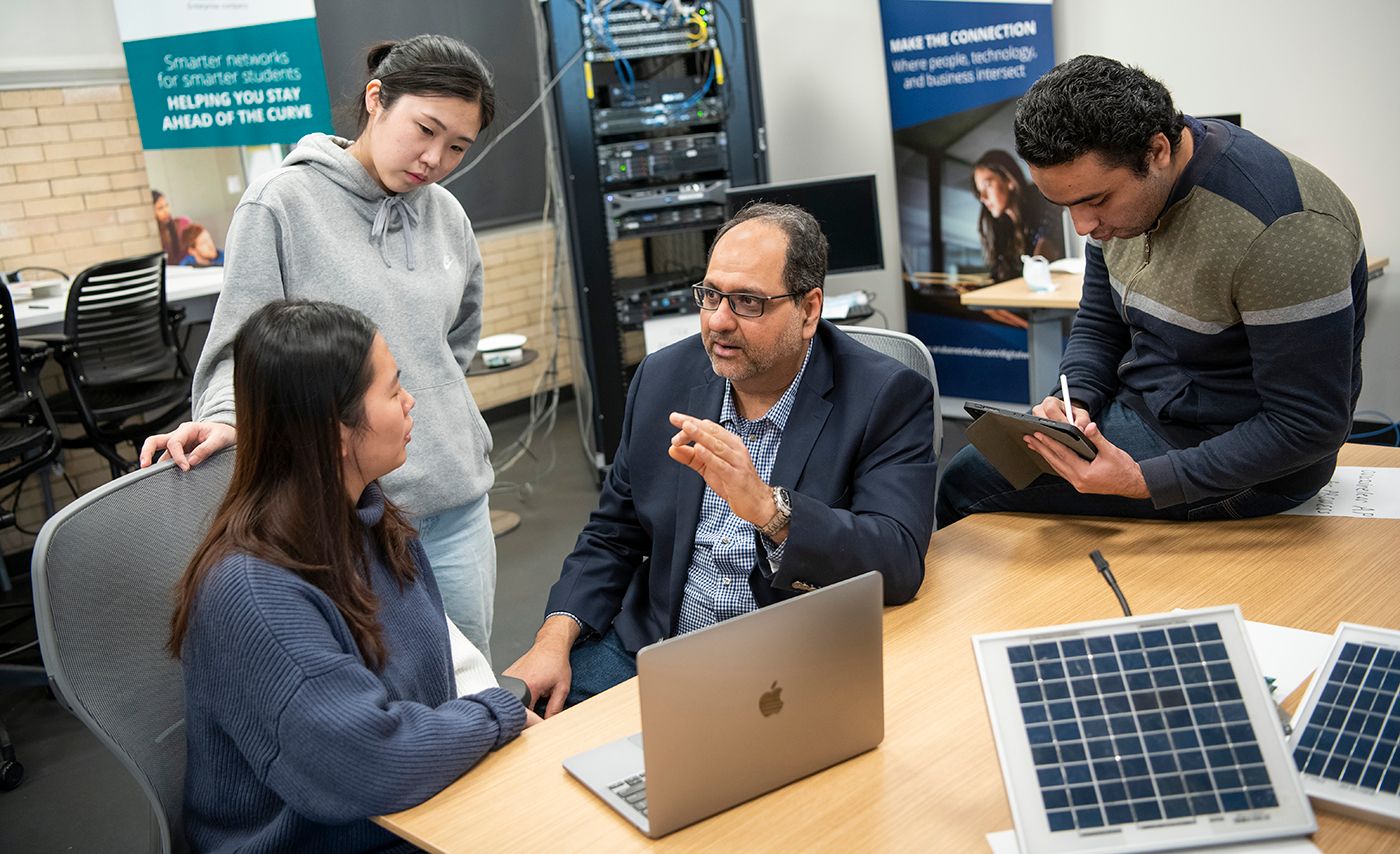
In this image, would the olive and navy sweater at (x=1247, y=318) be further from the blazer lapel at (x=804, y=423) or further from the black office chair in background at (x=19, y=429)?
the black office chair in background at (x=19, y=429)

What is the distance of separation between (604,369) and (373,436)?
3.30 m

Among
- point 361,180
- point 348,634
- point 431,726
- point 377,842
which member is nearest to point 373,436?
point 348,634

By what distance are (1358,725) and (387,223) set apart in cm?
166

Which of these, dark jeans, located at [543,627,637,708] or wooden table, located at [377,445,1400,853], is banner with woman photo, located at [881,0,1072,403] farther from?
dark jeans, located at [543,627,637,708]

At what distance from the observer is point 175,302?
4.50 meters

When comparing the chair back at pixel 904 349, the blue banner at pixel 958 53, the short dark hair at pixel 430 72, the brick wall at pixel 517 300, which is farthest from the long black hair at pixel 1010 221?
the short dark hair at pixel 430 72

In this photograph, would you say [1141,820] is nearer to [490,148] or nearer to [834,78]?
[834,78]

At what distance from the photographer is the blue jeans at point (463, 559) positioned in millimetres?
2176

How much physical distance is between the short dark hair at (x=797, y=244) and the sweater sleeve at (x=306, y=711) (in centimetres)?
94

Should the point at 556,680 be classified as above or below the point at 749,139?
below

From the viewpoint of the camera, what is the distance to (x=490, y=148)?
5832 millimetres

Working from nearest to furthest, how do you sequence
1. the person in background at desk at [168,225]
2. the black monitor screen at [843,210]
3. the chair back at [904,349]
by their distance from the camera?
the chair back at [904,349]
the black monitor screen at [843,210]
the person in background at desk at [168,225]

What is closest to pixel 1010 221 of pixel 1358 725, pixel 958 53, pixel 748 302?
pixel 958 53

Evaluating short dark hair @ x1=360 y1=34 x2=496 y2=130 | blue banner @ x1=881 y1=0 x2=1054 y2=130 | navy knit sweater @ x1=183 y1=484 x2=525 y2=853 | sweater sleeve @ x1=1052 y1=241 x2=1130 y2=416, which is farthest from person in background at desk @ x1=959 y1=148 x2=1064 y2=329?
navy knit sweater @ x1=183 y1=484 x2=525 y2=853
